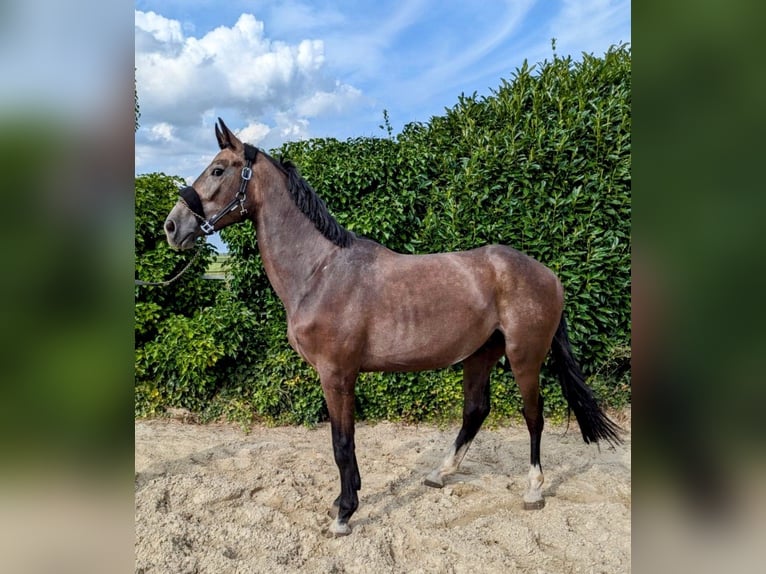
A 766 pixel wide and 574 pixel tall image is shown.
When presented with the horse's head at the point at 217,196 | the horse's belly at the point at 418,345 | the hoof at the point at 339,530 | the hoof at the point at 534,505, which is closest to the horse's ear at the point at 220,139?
the horse's head at the point at 217,196

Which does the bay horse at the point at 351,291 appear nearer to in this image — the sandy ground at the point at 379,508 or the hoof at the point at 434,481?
the sandy ground at the point at 379,508

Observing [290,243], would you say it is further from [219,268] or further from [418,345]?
[219,268]

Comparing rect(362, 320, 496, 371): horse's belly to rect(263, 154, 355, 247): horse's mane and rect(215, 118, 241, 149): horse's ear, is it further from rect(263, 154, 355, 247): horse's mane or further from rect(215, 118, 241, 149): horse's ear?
rect(215, 118, 241, 149): horse's ear

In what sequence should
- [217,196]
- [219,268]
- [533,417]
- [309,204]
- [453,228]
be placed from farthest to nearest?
[219,268] → [453,228] → [533,417] → [309,204] → [217,196]

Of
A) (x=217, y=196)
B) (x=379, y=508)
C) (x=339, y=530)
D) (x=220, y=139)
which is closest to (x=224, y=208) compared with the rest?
(x=217, y=196)

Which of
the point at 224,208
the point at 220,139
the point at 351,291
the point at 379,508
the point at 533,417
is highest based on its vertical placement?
the point at 220,139

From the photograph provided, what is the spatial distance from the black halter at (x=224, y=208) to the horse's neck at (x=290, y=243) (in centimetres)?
15

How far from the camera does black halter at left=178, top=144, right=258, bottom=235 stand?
2.75 meters

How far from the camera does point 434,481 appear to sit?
3.51m

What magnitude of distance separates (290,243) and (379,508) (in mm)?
1873

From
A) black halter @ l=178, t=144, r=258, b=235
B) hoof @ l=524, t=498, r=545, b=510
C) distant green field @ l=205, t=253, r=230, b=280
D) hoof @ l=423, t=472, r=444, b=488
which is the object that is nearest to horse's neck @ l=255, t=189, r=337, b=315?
black halter @ l=178, t=144, r=258, b=235

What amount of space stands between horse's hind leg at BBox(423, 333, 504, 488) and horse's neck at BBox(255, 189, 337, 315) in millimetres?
1441
